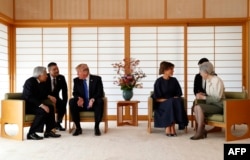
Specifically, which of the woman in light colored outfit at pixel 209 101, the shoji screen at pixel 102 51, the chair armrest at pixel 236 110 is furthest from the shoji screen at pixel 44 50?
the chair armrest at pixel 236 110

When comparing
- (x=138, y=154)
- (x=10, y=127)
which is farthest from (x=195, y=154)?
(x=10, y=127)

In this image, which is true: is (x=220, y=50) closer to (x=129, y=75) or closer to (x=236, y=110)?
(x=129, y=75)

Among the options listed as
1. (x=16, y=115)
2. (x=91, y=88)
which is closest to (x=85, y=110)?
(x=91, y=88)

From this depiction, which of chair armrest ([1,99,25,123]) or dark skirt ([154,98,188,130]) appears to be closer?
chair armrest ([1,99,25,123])

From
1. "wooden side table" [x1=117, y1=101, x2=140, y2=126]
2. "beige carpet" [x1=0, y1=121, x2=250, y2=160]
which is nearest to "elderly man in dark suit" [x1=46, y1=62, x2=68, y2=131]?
"beige carpet" [x1=0, y1=121, x2=250, y2=160]

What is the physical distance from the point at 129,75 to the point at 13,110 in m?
2.28

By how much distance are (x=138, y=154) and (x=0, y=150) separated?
1688 millimetres

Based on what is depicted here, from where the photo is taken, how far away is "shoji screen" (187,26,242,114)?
7.25 m

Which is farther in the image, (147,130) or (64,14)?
(64,14)

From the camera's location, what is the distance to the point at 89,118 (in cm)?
570

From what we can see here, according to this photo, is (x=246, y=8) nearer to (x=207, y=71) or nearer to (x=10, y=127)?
(x=207, y=71)

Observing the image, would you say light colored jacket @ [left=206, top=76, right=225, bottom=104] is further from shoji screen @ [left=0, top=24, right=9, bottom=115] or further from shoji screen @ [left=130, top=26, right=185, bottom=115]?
shoji screen @ [left=0, top=24, right=9, bottom=115]

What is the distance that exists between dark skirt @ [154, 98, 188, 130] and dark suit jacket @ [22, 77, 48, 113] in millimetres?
1797

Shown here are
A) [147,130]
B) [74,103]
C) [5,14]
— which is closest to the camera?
[74,103]
